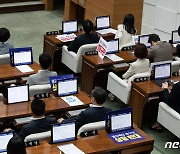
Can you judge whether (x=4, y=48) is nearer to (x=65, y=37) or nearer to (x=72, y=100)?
(x=65, y=37)

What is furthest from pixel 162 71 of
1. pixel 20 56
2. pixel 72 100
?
pixel 20 56

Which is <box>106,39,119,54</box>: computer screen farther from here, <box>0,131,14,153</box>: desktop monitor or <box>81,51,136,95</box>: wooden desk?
<box>0,131,14,153</box>: desktop monitor

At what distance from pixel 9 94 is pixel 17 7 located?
719 cm

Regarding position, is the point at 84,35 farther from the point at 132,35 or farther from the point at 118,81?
the point at 118,81

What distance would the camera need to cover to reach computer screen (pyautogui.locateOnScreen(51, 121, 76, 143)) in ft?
17.2

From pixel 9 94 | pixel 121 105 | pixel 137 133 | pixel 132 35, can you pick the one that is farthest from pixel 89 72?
pixel 137 133

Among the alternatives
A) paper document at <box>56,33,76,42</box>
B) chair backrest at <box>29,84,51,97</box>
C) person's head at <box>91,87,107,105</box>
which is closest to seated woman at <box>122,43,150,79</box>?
chair backrest at <box>29,84,51,97</box>

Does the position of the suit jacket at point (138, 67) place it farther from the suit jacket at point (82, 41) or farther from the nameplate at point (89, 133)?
the nameplate at point (89, 133)

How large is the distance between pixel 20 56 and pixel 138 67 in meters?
1.84

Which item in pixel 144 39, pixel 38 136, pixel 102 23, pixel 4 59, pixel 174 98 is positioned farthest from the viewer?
pixel 102 23

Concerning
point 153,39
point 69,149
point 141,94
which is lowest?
point 141,94

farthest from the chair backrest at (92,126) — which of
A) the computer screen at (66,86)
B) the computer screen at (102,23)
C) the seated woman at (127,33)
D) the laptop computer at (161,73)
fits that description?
the computer screen at (102,23)

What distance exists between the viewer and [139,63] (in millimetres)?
7461

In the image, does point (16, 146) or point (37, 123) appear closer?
point (16, 146)
